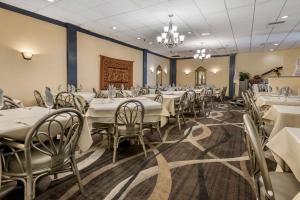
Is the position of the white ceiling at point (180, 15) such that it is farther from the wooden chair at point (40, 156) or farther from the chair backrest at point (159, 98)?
the wooden chair at point (40, 156)

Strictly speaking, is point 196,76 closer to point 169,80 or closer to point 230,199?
point 169,80

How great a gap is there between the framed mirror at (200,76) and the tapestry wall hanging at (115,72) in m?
6.11

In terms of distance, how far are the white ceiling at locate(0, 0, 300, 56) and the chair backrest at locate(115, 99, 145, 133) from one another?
3033 mm

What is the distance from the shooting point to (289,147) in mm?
1273

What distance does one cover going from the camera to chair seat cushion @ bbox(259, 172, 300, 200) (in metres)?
1.07

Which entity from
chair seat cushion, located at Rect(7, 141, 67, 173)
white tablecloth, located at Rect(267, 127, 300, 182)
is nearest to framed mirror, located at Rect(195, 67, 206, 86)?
white tablecloth, located at Rect(267, 127, 300, 182)

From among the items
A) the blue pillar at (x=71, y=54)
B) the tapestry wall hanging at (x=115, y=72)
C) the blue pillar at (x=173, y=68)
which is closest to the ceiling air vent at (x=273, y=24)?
the tapestry wall hanging at (x=115, y=72)

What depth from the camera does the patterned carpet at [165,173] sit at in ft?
6.24

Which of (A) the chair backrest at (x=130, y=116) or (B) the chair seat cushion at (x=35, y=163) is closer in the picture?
(B) the chair seat cushion at (x=35, y=163)

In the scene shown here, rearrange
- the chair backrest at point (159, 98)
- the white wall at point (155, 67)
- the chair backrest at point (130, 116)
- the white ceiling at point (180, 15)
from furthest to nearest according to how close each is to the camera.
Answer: the white wall at point (155, 67)
the white ceiling at point (180, 15)
the chair backrest at point (159, 98)
the chair backrest at point (130, 116)

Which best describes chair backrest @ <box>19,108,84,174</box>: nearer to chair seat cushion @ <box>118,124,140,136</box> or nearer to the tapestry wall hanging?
chair seat cushion @ <box>118,124,140,136</box>

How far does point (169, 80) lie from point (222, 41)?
20.2 ft

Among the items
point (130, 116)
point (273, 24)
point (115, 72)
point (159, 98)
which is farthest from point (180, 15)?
point (115, 72)

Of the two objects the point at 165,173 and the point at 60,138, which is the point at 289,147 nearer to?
the point at 165,173
